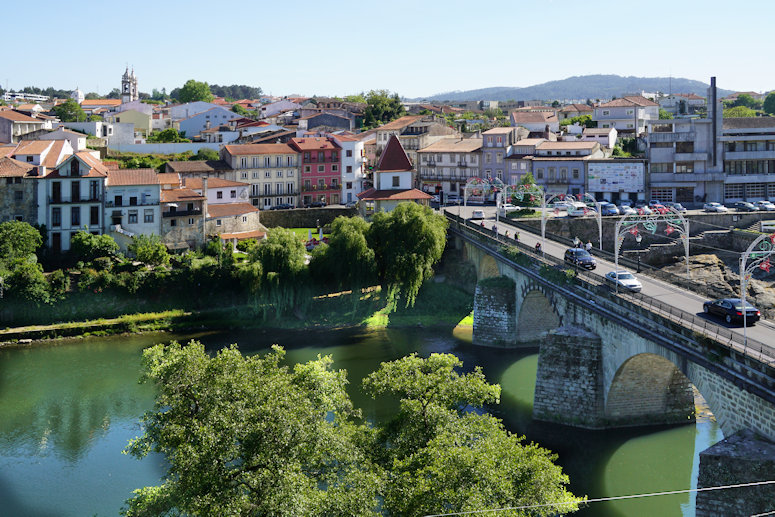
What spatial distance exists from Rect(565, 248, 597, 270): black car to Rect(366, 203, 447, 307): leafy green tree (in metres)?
15.5

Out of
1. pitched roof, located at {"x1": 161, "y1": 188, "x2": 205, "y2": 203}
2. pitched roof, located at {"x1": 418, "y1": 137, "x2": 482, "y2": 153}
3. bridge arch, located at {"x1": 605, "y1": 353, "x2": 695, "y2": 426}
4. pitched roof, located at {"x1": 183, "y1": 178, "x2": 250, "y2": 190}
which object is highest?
pitched roof, located at {"x1": 418, "y1": 137, "x2": 482, "y2": 153}

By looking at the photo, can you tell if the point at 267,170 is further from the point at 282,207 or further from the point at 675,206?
the point at 675,206

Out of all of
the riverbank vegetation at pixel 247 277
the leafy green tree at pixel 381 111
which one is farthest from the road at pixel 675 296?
the leafy green tree at pixel 381 111

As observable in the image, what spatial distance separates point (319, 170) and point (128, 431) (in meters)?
53.5

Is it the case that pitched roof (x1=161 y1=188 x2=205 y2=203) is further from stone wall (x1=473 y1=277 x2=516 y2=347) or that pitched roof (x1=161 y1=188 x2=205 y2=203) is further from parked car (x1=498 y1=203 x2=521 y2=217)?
stone wall (x1=473 y1=277 x2=516 y2=347)

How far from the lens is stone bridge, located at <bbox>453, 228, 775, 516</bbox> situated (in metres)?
26.0

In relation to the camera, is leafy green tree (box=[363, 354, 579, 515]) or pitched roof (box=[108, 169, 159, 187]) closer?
leafy green tree (box=[363, 354, 579, 515])

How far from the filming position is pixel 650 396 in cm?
3856

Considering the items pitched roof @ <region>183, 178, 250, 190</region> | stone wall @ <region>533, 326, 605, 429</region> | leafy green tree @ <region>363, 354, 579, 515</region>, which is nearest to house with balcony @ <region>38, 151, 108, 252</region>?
pitched roof @ <region>183, 178, 250, 190</region>

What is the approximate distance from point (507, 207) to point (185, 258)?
100 ft

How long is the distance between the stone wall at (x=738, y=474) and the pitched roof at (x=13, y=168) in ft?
191

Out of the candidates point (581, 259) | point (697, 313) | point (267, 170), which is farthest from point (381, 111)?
point (697, 313)

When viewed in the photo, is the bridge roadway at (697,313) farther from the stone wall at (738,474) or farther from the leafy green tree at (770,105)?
the leafy green tree at (770,105)

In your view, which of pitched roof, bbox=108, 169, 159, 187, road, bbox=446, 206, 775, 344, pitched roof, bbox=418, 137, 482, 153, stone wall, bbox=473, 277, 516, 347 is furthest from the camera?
pitched roof, bbox=418, 137, 482, 153
